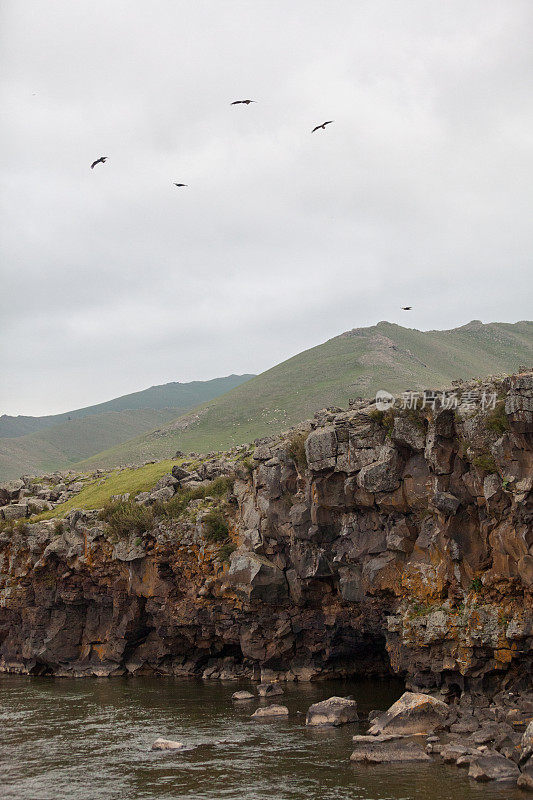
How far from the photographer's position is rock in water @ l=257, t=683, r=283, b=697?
1772 inches

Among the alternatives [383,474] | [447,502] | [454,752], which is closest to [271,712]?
[454,752]

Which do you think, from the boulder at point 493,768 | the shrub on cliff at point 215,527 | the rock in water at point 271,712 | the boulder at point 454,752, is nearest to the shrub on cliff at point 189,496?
the shrub on cliff at point 215,527

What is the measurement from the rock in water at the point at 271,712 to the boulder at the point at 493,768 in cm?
1405

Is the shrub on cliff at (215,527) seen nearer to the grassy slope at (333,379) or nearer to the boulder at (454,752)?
the boulder at (454,752)

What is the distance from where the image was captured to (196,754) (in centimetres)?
3284

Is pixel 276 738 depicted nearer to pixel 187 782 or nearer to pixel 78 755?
pixel 187 782

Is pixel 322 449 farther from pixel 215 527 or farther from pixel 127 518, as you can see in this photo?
pixel 127 518

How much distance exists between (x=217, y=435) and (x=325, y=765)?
11816 cm

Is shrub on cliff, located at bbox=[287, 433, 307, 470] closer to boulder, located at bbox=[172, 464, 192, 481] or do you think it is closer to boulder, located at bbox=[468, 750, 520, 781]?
boulder, located at bbox=[172, 464, 192, 481]

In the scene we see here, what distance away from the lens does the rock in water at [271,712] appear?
3972cm

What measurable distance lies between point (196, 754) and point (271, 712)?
788 centimetres

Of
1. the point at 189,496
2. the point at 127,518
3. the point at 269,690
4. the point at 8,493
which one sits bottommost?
the point at 269,690

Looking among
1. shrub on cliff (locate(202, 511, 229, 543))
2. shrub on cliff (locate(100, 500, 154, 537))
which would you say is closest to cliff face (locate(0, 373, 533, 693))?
shrub on cliff (locate(202, 511, 229, 543))

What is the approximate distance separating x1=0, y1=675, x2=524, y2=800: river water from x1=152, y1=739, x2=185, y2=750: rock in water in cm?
54
